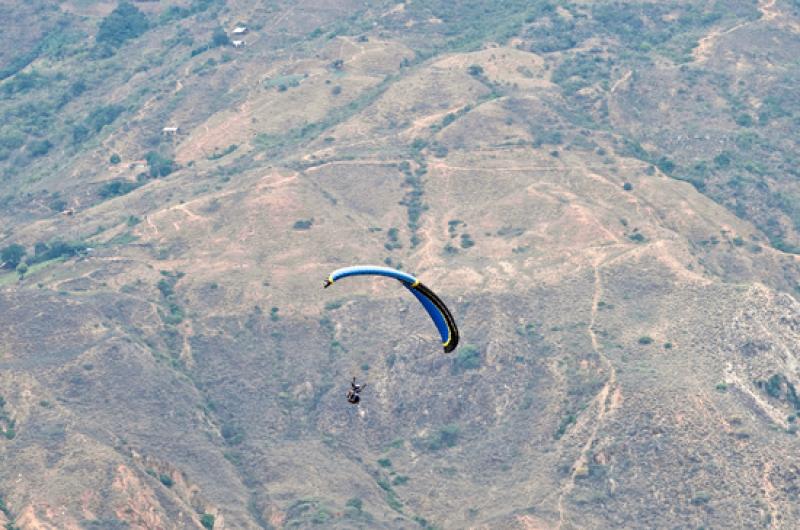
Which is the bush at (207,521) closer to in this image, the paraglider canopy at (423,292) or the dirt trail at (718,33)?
the paraglider canopy at (423,292)

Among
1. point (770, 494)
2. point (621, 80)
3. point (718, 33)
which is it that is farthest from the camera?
point (718, 33)

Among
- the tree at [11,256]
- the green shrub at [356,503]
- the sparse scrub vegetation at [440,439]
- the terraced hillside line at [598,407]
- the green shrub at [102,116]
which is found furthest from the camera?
the green shrub at [102,116]

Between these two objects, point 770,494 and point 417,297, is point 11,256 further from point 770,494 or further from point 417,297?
point 417,297

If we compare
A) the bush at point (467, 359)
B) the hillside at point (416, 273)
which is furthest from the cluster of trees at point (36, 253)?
the bush at point (467, 359)

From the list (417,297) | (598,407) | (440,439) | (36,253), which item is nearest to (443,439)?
(440,439)

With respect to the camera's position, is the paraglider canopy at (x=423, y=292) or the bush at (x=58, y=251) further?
the bush at (x=58, y=251)

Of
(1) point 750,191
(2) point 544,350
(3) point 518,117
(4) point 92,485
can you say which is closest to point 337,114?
(3) point 518,117

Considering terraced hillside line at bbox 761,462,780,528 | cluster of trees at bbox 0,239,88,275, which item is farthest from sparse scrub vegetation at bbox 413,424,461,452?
cluster of trees at bbox 0,239,88,275
